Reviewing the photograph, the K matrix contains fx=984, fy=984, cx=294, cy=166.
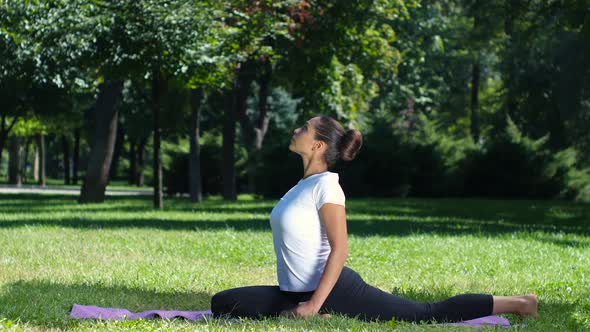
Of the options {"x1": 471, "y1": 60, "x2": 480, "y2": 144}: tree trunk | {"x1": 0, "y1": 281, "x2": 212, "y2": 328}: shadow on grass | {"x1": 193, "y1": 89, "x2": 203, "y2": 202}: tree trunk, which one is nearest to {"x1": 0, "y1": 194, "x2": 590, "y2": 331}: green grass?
{"x1": 0, "y1": 281, "x2": 212, "y2": 328}: shadow on grass

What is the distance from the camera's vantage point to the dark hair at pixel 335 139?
751cm

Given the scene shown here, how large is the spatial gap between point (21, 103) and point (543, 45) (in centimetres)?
1990

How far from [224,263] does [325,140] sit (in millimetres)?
5737

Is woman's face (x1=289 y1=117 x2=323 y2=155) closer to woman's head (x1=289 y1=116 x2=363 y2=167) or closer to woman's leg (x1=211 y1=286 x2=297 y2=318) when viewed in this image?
woman's head (x1=289 y1=116 x2=363 y2=167)

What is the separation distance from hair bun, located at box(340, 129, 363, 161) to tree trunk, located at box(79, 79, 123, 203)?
23450mm

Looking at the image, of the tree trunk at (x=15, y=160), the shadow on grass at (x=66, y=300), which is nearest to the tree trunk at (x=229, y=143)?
the shadow on grass at (x=66, y=300)

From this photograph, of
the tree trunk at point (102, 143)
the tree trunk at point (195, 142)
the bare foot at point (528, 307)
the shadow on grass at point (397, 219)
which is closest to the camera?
the bare foot at point (528, 307)

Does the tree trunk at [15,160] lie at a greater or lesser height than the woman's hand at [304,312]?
greater

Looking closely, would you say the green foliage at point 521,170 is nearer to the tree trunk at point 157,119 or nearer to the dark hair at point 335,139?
the tree trunk at point 157,119

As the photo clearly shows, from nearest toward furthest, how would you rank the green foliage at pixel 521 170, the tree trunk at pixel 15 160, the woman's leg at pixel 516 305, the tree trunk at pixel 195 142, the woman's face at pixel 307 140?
the woman's face at pixel 307 140, the woman's leg at pixel 516 305, the tree trunk at pixel 195 142, the green foliage at pixel 521 170, the tree trunk at pixel 15 160

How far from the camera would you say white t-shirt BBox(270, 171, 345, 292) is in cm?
756

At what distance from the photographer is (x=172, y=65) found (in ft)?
80.4

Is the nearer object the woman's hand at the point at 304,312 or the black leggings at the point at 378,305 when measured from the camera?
the woman's hand at the point at 304,312

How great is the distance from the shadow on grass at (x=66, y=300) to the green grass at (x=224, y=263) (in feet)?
0.04
